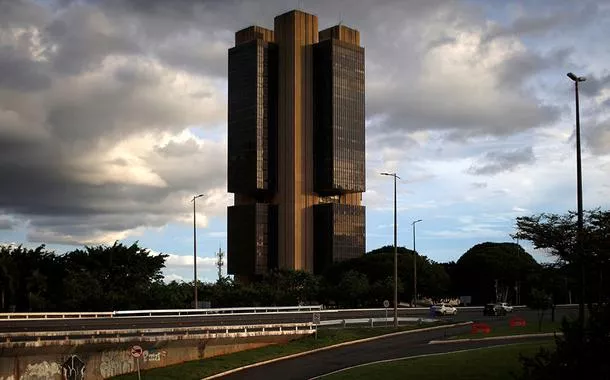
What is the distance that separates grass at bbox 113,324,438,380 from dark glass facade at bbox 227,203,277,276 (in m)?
124

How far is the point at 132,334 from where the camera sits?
119 feet

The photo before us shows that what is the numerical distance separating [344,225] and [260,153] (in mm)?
26898

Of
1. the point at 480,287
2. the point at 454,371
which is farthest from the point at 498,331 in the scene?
the point at 480,287

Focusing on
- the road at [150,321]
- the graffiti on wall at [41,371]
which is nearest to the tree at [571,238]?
the road at [150,321]

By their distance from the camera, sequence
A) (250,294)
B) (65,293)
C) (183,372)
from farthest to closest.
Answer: (250,294) < (65,293) < (183,372)

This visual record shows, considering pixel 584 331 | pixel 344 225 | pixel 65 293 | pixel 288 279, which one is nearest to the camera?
pixel 584 331

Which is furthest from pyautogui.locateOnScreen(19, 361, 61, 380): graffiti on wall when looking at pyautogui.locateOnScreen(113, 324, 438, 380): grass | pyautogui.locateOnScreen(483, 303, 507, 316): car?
pyautogui.locateOnScreen(483, 303, 507, 316): car

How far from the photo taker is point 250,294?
316ft

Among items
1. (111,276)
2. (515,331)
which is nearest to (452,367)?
(515,331)

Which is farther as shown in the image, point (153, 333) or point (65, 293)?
point (65, 293)

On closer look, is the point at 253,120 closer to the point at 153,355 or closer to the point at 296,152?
the point at 296,152

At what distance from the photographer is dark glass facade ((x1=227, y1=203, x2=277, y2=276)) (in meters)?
174

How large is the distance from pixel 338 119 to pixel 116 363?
14337 cm

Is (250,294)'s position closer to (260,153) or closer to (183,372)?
(183,372)
